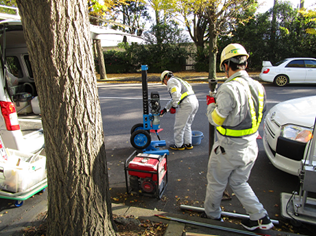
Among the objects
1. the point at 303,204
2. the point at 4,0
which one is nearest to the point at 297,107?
the point at 303,204

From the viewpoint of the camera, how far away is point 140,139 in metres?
4.94

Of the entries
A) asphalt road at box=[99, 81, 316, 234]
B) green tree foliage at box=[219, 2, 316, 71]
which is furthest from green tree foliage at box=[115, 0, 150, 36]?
asphalt road at box=[99, 81, 316, 234]

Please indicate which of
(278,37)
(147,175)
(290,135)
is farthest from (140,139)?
(278,37)

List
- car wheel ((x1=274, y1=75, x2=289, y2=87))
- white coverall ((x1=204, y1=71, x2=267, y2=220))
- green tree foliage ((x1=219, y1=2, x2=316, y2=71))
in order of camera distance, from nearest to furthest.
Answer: white coverall ((x1=204, y1=71, x2=267, y2=220)) → car wheel ((x1=274, y1=75, x2=289, y2=87)) → green tree foliage ((x1=219, y1=2, x2=316, y2=71))

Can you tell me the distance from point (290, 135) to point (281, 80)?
1052 cm

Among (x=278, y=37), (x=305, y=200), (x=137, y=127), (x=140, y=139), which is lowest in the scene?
(x=305, y=200)

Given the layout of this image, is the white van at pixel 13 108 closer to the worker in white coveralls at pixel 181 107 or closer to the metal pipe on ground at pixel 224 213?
the worker in white coveralls at pixel 181 107

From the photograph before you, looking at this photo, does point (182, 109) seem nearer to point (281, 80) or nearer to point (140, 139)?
point (140, 139)

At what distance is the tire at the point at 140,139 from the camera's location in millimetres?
4855

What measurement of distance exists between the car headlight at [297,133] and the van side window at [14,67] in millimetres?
7428

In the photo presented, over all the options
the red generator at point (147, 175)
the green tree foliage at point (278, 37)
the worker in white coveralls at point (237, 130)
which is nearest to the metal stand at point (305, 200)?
the worker in white coveralls at point (237, 130)

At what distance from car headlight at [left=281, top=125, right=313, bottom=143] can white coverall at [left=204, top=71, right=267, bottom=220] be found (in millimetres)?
1035

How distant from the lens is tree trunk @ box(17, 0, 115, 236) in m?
1.98

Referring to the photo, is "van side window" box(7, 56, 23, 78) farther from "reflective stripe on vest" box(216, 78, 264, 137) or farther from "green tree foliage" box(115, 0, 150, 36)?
"green tree foliage" box(115, 0, 150, 36)
